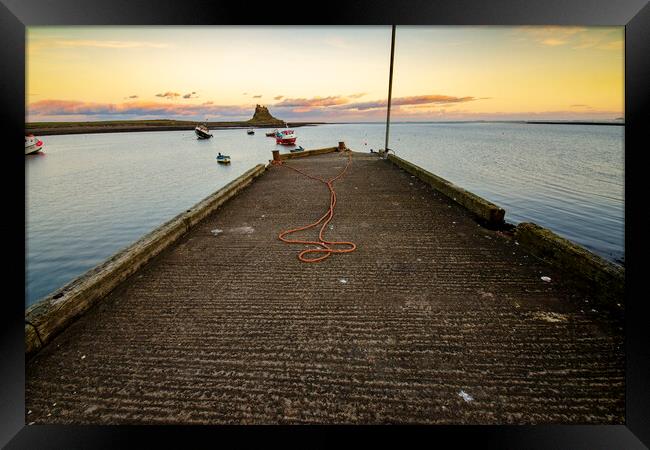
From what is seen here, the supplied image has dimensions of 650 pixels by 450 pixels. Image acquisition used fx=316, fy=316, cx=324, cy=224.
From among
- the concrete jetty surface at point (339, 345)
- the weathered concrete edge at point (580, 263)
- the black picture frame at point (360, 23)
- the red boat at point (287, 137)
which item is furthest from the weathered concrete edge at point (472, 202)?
the red boat at point (287, 137)

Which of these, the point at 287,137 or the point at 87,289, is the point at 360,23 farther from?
the point at 287,137

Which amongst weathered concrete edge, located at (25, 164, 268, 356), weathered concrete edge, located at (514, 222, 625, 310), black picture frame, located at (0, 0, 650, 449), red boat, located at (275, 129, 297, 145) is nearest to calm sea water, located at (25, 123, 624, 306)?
weathered concrete edge, located at (25, 164, 268, 356)

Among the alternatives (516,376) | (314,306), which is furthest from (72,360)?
(516,376)

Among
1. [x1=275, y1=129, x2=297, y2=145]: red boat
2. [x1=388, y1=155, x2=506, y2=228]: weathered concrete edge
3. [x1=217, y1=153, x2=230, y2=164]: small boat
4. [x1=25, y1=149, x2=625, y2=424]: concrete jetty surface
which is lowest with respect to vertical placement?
[x1=25, y1=149, x2=625, y2=424]: concrete jetty surface

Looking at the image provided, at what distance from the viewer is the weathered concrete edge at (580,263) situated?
8.74 ft

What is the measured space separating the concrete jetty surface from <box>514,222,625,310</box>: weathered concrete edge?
0.36 ft

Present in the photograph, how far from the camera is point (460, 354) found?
220 centimetres

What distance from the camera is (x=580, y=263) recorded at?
3.07 meters

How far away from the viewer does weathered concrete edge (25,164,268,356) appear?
231 cm

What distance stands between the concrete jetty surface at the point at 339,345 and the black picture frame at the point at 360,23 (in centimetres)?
57

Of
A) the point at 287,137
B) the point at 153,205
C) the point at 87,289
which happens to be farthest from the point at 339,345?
the point at 287,137

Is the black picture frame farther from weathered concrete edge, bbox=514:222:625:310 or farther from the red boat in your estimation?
the red boat
